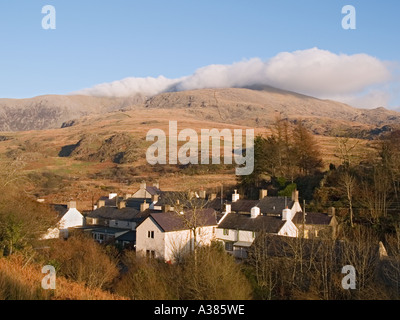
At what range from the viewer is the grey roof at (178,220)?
34.7 metres

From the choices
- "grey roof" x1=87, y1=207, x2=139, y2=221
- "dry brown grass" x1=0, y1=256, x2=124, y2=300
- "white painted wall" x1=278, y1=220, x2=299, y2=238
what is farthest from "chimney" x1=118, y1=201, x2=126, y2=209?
"dry brown grass" x1=0, y1=256, x2=124, y2=300

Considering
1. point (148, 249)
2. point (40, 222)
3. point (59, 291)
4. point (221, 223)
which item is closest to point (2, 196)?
point (40, 222)

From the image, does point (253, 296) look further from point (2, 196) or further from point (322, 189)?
point (322, 189)

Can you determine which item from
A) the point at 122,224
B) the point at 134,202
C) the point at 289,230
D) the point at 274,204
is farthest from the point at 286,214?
the point at 134,202

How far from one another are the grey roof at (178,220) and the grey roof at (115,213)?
8.79m

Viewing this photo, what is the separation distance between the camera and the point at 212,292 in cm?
1641

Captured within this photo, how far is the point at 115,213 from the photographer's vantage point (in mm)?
46594

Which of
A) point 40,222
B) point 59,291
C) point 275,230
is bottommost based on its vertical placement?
point 275,230

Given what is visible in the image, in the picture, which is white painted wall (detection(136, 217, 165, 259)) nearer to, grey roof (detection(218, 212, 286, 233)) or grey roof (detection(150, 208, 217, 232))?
grey roof (detection(150, 208, 217, 232))

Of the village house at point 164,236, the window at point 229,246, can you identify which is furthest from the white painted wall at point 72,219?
the window at point 229,246

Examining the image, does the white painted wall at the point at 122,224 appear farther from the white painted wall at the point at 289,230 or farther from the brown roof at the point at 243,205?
the white painted wall at the point at 289,230

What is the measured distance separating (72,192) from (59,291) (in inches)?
2689

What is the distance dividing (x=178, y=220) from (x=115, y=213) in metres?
13.3

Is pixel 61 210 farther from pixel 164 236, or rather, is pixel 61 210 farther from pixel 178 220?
pixel 164 236
